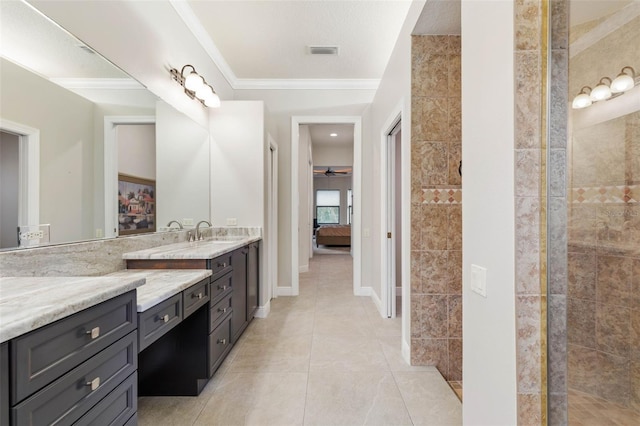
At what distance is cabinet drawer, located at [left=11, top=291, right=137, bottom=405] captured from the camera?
0.74 m

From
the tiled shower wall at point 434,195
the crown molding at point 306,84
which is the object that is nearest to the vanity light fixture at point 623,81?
the tiled shower wall at point 434,195

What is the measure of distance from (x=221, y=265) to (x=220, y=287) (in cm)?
16

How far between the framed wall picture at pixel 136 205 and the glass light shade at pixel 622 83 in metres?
2.46

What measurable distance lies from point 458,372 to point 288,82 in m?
3.83

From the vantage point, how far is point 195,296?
1.80 meters

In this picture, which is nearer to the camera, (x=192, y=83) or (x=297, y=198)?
(x=192, y=83)

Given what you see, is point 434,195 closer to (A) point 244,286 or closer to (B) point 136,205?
(A) point 244,286

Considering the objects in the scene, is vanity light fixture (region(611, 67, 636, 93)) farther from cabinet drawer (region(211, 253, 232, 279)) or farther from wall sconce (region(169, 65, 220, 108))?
wall sconce (region(169, 65, 220, 108))

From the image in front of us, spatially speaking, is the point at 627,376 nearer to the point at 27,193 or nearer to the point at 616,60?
the point at 616,60

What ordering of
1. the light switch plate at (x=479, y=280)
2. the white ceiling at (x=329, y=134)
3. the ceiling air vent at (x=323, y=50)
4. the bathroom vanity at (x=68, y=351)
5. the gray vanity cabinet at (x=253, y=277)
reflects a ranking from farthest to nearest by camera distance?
the white ceiling at (x=329, y=134) < the ceiling air vent at (x=323, y=50) < the gray vanity cabinet at (x=253, y=277) < the light switch plate at (x=479, y=280) < the bathroom vanity at (x=68, y=351)

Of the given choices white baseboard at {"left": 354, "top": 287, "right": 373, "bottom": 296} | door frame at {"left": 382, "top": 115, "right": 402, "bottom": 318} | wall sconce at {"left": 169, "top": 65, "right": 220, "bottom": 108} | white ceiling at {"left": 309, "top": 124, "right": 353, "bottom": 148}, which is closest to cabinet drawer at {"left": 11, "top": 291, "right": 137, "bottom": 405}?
wall sconce at {"left": 169, "top": 65, "right": 220, "bottom": 108}

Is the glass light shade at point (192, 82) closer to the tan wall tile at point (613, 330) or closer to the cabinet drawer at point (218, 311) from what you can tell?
the cabinet drawer at point (218, 311)

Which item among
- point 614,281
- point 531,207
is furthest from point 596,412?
point 531,207

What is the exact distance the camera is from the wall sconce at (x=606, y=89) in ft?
2.55
